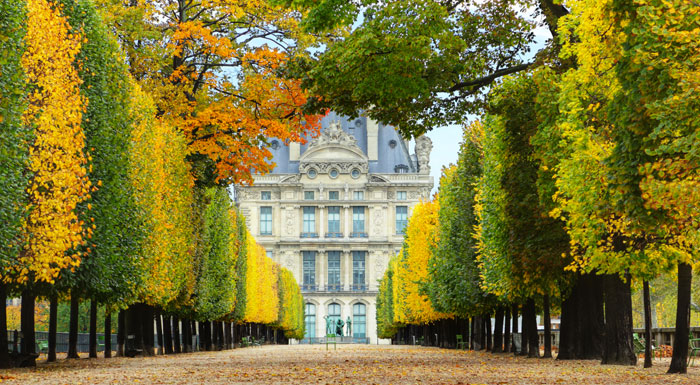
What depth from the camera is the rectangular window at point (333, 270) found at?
136 m

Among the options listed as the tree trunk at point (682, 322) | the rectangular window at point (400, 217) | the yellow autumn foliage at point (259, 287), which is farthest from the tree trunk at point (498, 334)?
the rectangular window at point (400, 217)

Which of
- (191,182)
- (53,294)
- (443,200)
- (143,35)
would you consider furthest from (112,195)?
(443,200)

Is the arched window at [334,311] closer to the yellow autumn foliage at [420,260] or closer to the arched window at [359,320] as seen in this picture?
the arched window at [359,320]

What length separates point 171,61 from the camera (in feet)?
106

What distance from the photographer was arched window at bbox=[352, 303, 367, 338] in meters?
134

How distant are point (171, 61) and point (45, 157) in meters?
10.4

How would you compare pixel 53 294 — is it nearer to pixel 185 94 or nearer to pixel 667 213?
pixel 185 94

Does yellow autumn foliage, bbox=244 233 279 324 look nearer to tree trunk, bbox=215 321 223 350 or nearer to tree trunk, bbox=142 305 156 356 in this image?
tree trunk, bbox=215 321 223 350

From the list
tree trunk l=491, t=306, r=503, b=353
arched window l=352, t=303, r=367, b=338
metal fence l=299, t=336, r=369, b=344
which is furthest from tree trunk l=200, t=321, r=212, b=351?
arched window l=352, t=303, r=367, b=338

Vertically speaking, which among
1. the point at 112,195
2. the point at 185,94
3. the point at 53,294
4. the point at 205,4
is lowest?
the point at 53,294

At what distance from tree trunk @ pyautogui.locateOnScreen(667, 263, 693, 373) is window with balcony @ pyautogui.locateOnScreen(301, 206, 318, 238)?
115132 millimetres

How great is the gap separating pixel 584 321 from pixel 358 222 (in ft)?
355

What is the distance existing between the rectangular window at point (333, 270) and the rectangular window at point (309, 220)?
14.0 feet

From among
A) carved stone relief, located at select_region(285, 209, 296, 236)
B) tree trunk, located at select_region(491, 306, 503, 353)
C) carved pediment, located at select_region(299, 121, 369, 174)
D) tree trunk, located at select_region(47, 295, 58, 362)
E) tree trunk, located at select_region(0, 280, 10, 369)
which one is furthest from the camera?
carved stone relief, located at select_region(285, 209, 296, 236)
